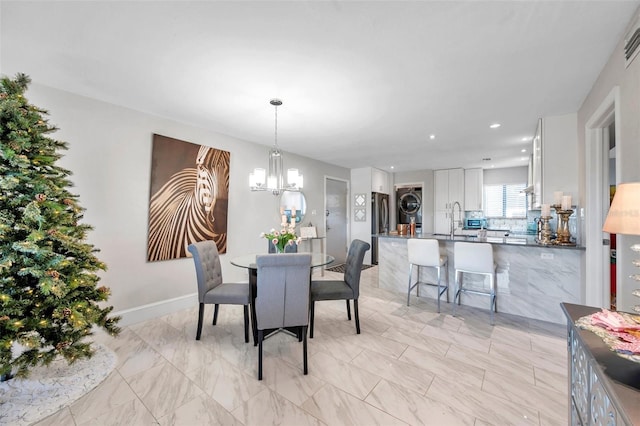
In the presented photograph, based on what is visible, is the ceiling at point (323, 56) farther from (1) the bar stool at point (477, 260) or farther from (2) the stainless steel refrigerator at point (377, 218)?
(2) the stainless steel refrigerator at point (377, 218)

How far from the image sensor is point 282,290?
6.33 ft

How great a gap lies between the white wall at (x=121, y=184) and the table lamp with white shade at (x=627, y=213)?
376cm

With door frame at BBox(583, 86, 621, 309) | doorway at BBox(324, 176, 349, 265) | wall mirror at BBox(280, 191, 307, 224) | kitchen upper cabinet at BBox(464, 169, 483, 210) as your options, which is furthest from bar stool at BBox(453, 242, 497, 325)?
kitchen upper cabinet at BBox(464, 169, 483, 210)

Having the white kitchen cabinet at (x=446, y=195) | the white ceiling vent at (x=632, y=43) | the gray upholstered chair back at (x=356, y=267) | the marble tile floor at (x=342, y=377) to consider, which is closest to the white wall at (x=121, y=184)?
the marble tile floor at (x=342, y=377)

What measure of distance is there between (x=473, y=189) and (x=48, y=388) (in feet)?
24.3

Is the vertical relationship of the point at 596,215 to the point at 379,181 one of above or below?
below

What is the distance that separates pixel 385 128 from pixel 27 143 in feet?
11.3

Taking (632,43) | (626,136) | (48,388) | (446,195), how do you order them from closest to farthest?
(632,43) → (626,136) → (48,388) → (446,195)

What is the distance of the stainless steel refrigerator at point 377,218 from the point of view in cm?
621

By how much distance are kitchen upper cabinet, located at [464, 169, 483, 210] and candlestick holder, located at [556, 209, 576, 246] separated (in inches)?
138

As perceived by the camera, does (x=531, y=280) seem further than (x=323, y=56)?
Yes

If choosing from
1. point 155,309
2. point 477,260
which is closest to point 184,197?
point 155,309

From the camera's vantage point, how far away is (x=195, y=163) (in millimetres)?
3398

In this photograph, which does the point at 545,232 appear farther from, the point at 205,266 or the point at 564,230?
the point at 205,266
